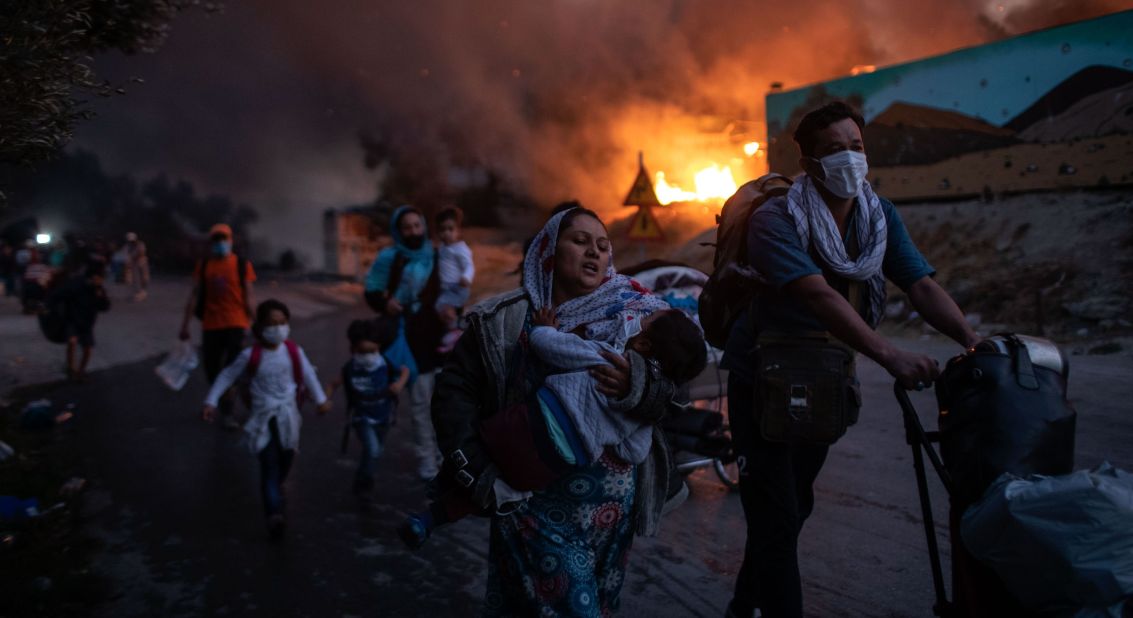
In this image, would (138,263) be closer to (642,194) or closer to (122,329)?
(122,329)

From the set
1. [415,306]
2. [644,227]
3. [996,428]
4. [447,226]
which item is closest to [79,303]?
[415,306]

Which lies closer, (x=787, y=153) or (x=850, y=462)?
(x=850, y=462)

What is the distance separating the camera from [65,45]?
4.03 metres

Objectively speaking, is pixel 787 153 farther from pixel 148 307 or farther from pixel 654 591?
pixel 148 307

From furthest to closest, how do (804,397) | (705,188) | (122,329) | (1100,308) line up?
(705,188) → (122,329) → (1100,308) → (804,397)

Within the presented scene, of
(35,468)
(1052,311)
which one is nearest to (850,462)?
(1052,311)

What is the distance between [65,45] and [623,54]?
24.2 m

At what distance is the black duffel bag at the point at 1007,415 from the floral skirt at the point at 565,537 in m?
0.90

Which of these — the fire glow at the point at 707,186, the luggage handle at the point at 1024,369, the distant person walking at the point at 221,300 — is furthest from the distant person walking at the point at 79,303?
the fire glow at the point at 707,186

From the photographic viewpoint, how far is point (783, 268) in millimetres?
2586

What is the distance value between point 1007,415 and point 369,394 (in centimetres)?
437

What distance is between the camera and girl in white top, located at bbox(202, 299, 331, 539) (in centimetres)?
494

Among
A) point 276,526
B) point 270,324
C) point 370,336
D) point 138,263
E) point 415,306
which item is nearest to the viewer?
point 276,526

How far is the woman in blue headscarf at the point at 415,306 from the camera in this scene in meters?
5.92
